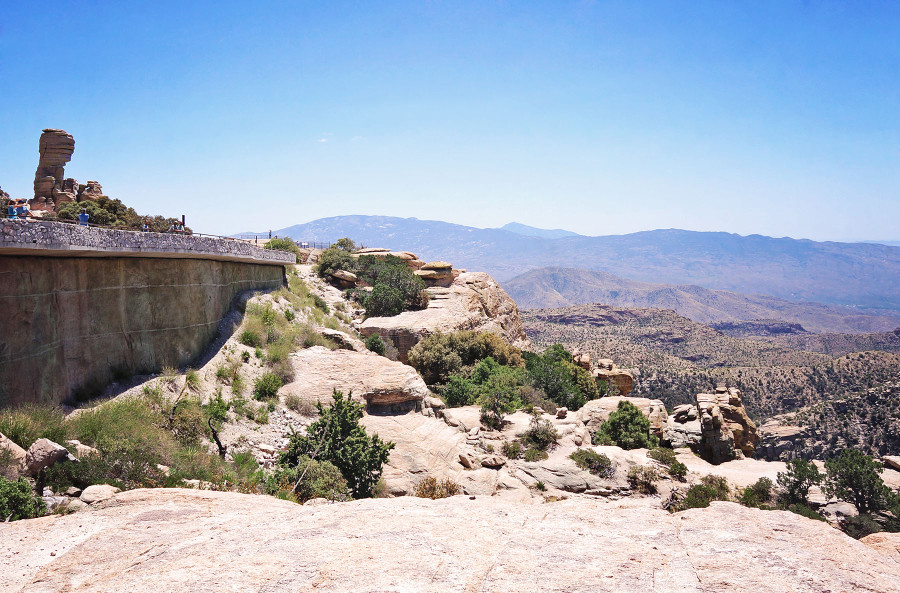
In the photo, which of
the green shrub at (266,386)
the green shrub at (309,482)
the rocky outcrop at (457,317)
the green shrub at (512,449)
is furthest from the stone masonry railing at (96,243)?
the green shrub at (512,449)

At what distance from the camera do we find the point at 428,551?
6.06 meters

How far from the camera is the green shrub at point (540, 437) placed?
17.5 m

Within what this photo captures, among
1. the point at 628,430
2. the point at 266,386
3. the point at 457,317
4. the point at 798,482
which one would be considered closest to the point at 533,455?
the point at 628,430

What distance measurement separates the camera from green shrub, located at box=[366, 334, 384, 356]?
89.6ft

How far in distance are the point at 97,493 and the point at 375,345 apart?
18751mm

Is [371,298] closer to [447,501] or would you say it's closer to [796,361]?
[447,501]

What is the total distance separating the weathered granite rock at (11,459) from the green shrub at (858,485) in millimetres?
22381

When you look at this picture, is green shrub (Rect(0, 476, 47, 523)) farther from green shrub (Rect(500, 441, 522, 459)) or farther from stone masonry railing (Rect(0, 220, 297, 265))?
green shrub (Rect(500, 441, 522, 459))

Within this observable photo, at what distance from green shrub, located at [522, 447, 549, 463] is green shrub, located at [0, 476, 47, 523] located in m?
12.5

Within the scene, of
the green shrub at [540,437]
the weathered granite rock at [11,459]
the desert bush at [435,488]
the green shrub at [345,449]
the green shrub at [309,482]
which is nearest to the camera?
the weathered granite rock at [11,459]

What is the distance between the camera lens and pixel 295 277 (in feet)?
104

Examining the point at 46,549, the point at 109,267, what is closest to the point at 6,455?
the point at 46,549

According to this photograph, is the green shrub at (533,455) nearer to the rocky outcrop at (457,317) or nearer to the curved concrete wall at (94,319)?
the curved concrete wall at (94,319)

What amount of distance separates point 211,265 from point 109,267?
16.1 feet
